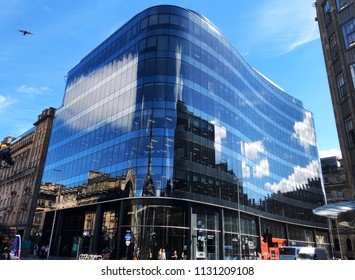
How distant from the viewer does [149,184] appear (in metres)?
32.5

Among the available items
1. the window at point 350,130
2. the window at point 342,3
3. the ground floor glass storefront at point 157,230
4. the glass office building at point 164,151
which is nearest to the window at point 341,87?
the window at point 350,130

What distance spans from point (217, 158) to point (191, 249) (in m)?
12.4

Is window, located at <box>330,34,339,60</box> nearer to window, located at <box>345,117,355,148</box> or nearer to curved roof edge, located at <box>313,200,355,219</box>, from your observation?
window, located at <box>345,117,355,148</box>

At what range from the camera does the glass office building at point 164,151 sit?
109ft

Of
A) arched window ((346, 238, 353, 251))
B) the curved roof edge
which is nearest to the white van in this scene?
the curved roof edge

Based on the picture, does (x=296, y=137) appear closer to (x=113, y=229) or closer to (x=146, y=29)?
(x=146, y=29)

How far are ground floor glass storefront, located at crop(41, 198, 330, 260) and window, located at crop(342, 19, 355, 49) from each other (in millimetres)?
21745

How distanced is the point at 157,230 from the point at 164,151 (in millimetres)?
8516

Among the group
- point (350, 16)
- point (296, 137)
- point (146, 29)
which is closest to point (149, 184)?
point (146, 29)

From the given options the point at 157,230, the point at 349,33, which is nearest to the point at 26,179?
the point at 157,230

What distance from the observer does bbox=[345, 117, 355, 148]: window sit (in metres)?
22.5

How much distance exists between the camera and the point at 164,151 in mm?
33844

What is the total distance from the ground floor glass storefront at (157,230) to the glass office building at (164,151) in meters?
0.12

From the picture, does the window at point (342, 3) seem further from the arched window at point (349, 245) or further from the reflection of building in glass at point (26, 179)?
the arched window at point (349, 245)
